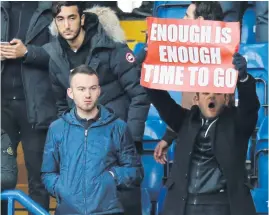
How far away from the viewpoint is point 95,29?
7.06m

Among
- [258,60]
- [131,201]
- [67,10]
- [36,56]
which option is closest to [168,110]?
[131,201]

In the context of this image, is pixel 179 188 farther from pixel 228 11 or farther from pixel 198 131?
pixel 228 11

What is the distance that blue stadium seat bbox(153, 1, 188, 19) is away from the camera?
903 cm

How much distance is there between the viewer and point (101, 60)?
22.7 ft

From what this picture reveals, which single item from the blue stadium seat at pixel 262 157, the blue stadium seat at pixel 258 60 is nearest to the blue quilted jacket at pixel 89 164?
the blue stadium seat at pixel 262 157

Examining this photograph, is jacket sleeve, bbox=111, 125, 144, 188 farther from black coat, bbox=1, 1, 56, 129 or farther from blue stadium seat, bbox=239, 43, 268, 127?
blue stadium seat, bbox=239, 43, 268, 127

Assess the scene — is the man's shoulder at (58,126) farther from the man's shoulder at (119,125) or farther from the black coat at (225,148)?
the black coat at (225,148)

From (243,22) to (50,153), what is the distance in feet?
11.2

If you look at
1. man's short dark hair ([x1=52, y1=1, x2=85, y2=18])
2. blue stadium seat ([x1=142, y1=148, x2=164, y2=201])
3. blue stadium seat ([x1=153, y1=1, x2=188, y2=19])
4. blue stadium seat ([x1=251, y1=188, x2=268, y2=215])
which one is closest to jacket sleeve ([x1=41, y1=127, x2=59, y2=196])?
man's short dark hair ([x1=52, y1=1, x2=85, y2=18])

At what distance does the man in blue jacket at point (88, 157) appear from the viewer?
5.97 m

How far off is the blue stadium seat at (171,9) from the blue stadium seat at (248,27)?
559mm

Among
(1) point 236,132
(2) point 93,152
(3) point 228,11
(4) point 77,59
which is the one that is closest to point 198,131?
(1) point 236,132

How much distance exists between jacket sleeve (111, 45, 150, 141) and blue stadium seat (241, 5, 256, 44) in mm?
2316

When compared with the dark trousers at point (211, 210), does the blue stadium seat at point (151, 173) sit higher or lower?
higher
